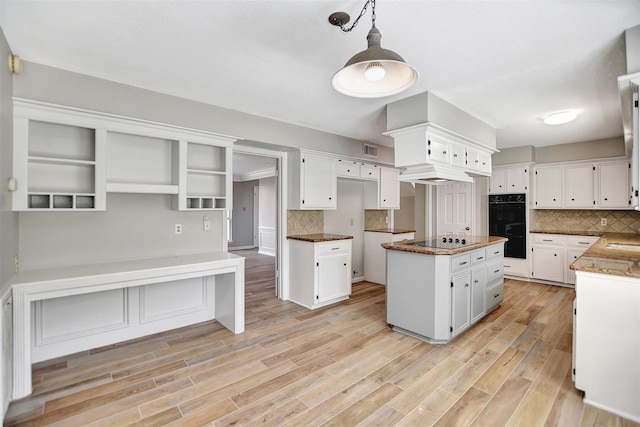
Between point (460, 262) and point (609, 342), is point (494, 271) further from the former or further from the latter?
point (609, 342)

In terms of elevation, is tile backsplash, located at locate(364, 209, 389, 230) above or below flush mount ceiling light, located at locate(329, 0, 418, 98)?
below

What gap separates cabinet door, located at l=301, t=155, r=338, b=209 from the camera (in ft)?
14.2


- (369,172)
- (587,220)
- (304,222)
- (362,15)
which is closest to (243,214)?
(304,222)

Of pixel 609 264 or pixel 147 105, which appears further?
pixel 147 105

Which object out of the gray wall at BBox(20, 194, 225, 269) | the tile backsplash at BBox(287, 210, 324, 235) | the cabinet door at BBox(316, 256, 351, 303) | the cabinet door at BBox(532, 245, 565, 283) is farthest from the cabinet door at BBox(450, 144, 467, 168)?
the cabinet door at BBox(532, 245, 565, 283)

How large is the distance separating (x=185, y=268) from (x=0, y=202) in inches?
53.1

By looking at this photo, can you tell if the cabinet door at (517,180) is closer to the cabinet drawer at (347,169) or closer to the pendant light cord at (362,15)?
the cabinet drawer at (347,169)

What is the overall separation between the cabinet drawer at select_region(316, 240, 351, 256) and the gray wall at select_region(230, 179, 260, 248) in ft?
19.6

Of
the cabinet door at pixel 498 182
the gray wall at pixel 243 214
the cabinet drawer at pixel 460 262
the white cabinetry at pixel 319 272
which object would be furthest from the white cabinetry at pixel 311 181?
the gray wall at pixel 243 214

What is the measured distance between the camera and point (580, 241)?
5.03 metres

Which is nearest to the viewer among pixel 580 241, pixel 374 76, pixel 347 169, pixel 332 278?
pixel 374 76

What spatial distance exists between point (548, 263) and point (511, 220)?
91cm

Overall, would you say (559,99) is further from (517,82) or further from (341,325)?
(341,325)

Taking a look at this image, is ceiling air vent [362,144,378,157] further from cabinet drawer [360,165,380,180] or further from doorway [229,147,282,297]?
doorway [229,147,282,297]
